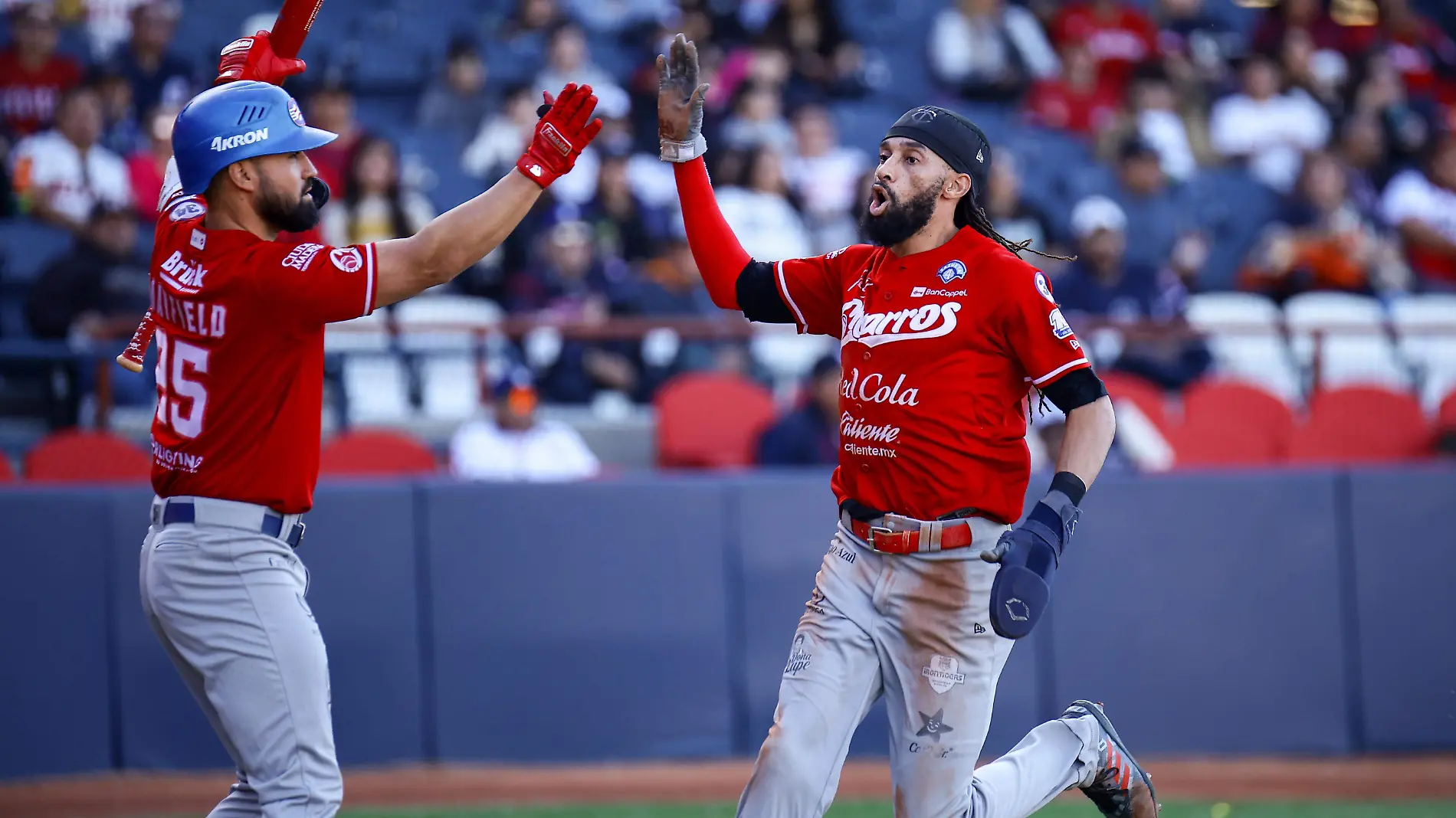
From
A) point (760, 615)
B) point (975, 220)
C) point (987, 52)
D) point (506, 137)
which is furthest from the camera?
point (987, 52)

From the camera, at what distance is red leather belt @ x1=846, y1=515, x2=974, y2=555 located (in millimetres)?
4121

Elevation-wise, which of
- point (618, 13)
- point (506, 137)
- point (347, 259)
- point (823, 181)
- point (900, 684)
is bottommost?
point (900, 684)

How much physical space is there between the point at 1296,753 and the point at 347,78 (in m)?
8.38

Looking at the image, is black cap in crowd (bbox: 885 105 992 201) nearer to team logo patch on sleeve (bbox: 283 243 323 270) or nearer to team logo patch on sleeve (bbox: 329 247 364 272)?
team logo patch on sleeve (bbox: 329 247 364 272)

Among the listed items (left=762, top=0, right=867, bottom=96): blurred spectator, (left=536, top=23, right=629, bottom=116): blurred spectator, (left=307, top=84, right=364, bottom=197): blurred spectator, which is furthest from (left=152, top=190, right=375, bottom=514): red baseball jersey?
(left=762, top=0, right=867, bottom=96): blurred spectator

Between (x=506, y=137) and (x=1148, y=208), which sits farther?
A: (x=1148, y=208)

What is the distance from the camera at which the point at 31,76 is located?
34.7 feet

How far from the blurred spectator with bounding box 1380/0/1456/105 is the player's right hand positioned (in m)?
9.90

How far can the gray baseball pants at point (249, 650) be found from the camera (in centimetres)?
380

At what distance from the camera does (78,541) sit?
7410mm

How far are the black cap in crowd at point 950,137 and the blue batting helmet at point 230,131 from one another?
5.31ft

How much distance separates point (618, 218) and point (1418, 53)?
7.48 m

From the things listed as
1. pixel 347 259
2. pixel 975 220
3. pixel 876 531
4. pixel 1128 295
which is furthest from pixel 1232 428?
pixel 347 259

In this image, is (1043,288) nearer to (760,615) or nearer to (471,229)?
(471,229)
